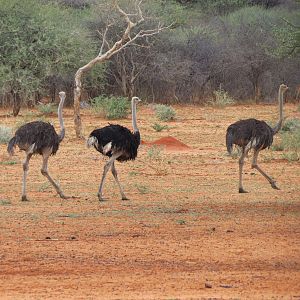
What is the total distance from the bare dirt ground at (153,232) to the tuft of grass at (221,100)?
15.4 meters

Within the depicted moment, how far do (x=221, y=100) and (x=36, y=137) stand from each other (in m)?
22.1

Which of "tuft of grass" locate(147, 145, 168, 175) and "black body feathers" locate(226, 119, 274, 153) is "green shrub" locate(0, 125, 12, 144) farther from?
"black body feathers" locate(226, 119, 274, 153)

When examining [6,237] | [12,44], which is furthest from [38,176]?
[12,44]

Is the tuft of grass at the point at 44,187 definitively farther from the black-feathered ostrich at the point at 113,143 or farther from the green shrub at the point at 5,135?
the green shrub at the point at 5,135

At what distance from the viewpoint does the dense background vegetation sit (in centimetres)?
3222

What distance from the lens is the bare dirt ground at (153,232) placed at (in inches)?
298

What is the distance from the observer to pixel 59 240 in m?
9.89

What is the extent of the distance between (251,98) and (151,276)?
3182 cm

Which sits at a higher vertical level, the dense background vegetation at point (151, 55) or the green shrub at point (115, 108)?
the dense background vegetation at point (151, 55)

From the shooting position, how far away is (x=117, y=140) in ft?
44.4

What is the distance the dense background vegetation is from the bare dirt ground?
42.2 feet

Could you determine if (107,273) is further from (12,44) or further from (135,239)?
(12,44)

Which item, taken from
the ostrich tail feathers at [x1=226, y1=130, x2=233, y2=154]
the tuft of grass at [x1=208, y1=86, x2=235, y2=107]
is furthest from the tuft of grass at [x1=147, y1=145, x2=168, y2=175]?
the tuft of grass at [x1=208, y1=86, x2=235, y2=107]

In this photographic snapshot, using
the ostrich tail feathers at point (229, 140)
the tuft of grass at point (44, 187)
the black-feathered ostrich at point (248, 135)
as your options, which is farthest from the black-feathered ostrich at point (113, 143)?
the tuft of grass at point (44, 187)
